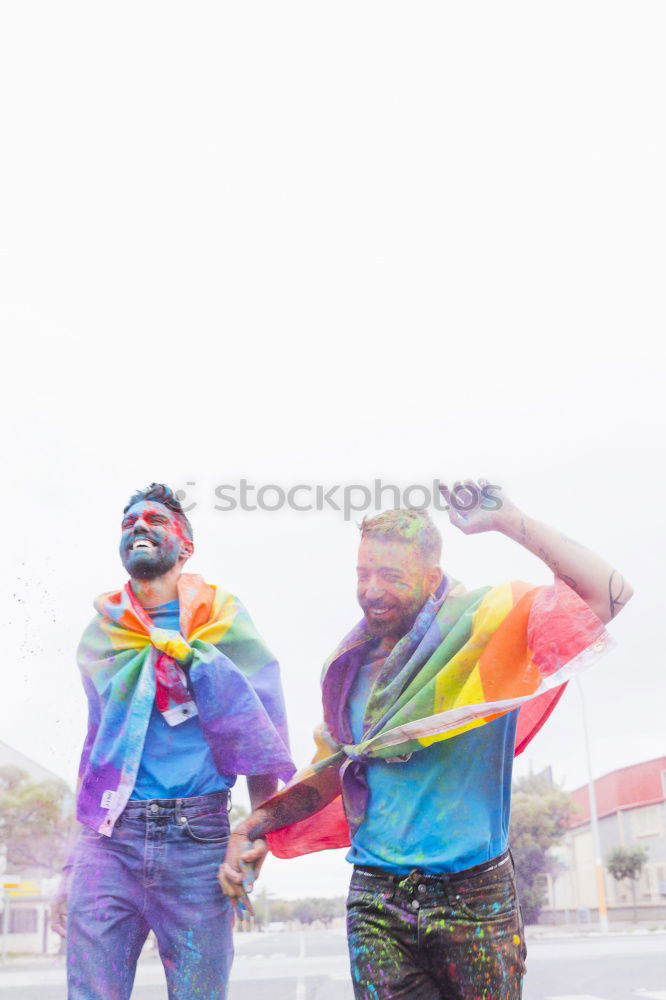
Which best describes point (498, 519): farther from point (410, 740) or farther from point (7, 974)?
point (7, 974)

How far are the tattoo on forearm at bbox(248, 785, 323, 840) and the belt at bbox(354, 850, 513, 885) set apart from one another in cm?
27

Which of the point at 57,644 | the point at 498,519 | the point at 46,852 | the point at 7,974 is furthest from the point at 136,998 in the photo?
the point at 7,974

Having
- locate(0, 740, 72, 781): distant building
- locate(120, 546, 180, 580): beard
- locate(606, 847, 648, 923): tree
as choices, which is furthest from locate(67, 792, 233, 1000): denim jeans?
locate(606, 847, 648, 923): tree

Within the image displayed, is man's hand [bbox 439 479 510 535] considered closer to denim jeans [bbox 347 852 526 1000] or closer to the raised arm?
the raised arm

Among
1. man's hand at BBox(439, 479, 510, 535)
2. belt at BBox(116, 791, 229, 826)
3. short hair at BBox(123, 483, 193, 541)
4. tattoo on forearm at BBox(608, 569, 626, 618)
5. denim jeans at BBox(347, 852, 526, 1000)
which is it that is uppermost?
short hair at BBox(123, 483, 193, 541)

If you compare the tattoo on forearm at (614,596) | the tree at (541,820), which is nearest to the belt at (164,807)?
the tattoo on forearm at (614,596)

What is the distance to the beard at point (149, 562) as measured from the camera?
2.80 m

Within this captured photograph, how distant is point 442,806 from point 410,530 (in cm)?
65

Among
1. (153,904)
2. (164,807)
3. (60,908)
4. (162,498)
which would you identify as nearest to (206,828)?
(164,807)

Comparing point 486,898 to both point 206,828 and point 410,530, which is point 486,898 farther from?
point 410,530

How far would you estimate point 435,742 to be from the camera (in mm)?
2357

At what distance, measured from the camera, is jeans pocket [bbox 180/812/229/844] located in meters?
2.59

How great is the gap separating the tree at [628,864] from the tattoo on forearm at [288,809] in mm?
25843

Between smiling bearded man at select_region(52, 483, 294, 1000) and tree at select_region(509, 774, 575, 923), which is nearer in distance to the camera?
smiling bearded man at select_region(52, 483, 294, 1000)
